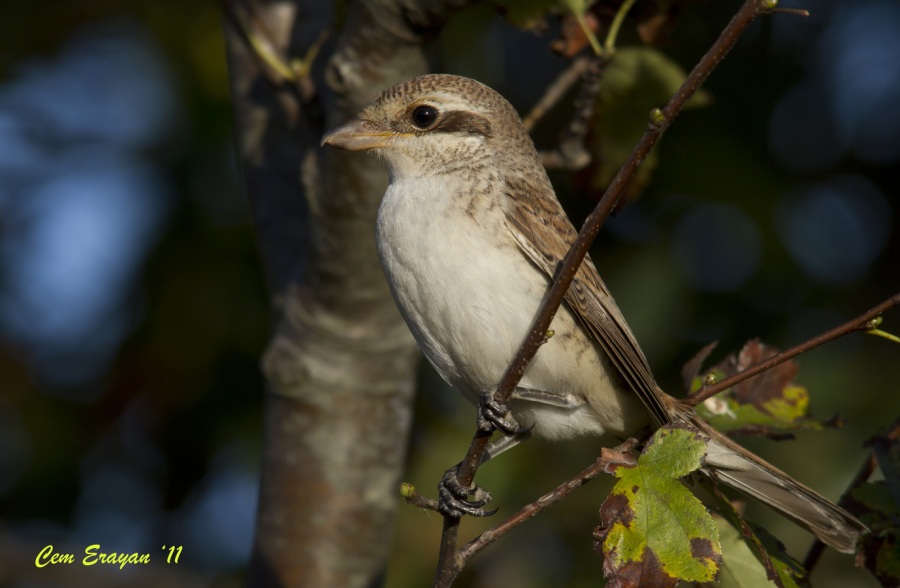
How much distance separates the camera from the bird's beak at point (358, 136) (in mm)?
3668

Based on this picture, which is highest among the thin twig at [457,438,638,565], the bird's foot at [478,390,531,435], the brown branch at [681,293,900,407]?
the brown branch at [681,293,900,407]

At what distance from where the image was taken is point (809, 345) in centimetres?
248

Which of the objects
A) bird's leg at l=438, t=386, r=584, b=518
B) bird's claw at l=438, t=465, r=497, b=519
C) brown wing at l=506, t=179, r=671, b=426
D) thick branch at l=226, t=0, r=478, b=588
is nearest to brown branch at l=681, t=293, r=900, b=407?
bird's leg at l=438, t=386, r=584, b=518

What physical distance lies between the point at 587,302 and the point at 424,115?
904 millimetres

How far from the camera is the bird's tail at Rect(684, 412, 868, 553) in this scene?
3.33m

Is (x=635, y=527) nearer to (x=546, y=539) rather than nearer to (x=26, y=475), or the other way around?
(x=546, y=539)

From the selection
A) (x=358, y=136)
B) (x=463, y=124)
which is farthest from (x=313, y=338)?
(x=463, y=124)

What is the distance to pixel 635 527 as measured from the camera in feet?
8.46

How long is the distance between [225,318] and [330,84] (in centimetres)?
215

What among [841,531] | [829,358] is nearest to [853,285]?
[829,358]

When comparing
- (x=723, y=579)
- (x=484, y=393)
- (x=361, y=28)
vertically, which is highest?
(x=361, y=28)

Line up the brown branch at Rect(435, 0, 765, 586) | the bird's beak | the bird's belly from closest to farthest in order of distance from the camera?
the brown branch at Rect(435, 0, 765, 586) → the bird's belly → the bird's beak

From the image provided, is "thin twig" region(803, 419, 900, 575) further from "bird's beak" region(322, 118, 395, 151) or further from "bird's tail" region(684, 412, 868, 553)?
"bird's beak" region(322, 118, 395, 151)
